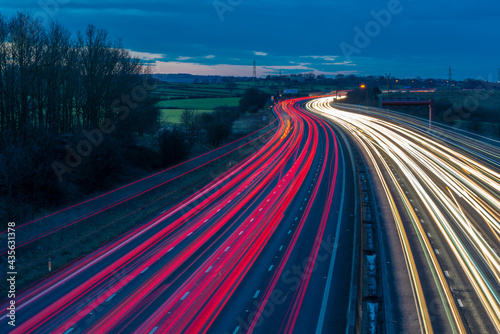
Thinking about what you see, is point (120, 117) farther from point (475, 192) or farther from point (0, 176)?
point (475, 192)

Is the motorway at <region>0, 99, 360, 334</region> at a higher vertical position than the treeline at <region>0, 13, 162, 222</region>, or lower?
lower

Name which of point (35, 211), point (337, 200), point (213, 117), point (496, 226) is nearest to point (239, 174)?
point (337, 200)

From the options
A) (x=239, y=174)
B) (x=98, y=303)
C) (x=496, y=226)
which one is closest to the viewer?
(x=98, y=303)

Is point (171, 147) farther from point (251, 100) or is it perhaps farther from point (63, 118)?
point (251, 100)

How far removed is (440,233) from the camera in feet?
80.0

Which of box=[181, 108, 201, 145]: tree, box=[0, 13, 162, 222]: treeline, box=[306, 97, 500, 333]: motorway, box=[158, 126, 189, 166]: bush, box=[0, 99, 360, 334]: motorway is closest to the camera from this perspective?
box=[0, 99, 360, 334]: motorway

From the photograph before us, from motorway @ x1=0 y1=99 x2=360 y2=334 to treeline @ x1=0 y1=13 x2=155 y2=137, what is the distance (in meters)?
20.3

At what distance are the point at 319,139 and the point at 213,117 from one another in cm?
2531

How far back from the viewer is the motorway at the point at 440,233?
1570cm

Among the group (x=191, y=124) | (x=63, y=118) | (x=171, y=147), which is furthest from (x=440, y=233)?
(x=191, y=124)

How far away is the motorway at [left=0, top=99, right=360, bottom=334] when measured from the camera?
15.2 m

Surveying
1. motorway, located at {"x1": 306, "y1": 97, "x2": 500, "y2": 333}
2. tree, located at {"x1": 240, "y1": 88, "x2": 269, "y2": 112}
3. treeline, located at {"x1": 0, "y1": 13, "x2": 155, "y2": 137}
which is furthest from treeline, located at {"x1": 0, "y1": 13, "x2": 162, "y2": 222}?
tree, located at {"x1": 240, "y1": 88, "x2": 269, "y2": 112}

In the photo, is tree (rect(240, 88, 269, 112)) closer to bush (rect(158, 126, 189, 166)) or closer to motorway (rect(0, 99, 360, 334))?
bush (rect(158, 126, 189, 166))

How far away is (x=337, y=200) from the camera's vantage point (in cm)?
3288
